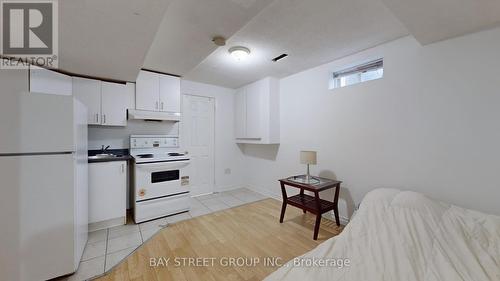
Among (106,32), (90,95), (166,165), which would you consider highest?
(106,32)

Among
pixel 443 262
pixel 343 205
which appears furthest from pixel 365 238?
pixel 343 205

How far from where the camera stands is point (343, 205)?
2834mm

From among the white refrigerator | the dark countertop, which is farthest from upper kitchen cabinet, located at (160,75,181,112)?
the white refrigerator

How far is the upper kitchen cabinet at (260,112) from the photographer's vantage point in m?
3.69

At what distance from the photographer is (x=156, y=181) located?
2977mm

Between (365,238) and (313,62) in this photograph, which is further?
(313,62)

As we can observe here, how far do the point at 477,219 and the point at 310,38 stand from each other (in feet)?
7.45

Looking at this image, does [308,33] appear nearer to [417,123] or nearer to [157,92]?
[417,123]

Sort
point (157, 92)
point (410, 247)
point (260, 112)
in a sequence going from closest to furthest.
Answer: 1. point (410, 247)
2. point (157, 92)
3. point (260, 112)

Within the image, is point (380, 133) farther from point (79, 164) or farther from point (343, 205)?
point (79, 164)

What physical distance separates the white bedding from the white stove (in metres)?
2.44

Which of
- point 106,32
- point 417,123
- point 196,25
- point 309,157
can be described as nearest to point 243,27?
point 196,25

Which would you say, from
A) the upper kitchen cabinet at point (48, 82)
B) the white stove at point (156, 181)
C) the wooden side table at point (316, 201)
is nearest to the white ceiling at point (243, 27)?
the upper kitchen cabinet at point (48, 82)

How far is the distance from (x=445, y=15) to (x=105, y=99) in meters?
4.17
